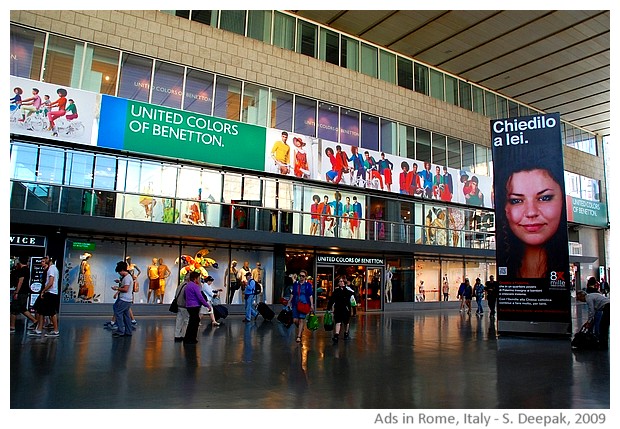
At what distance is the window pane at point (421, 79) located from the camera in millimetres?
28844

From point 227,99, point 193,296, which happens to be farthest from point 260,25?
point 193,296

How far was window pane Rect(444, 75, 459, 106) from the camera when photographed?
3048 cm

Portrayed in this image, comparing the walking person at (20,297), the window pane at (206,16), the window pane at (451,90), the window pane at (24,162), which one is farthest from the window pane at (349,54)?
the walking person at (20,297)

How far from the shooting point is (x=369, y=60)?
87.9 feet

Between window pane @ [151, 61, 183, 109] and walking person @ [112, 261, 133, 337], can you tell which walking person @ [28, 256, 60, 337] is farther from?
window pane @ [151, 61, 183, 109]

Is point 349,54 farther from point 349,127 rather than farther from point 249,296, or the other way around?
point 249,296

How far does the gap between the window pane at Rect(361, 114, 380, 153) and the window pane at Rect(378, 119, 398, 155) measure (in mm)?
432

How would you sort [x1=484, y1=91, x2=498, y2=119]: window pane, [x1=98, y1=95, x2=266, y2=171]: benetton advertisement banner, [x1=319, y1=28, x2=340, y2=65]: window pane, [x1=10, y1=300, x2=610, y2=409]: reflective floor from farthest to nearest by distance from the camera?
[x1=484, y1=91, x2=498, y2=119]: window pane < [x1=319, y1=28, x2=340, y2=65]: window pane < [x1=98, y1=95, x2=266, y2=171]: benetton advertisement banner < [x1=10, y1=300, x2=610, y2=409]: reflective floor

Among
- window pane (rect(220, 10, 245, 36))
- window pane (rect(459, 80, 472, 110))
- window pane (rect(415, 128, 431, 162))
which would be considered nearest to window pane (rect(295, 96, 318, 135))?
window pane (rect(220, 10, 245, 36))

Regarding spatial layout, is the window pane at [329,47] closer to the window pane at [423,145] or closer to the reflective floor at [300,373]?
the window pane at [423,145]

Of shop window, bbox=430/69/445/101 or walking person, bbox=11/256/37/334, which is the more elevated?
shop window, bbox=430/69/445/101

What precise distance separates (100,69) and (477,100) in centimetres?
2372

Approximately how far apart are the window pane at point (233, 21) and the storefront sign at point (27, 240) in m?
11.8
